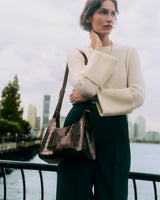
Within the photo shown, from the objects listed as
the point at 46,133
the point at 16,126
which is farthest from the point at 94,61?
the point at 16,126

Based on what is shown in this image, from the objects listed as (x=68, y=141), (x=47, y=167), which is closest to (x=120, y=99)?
(x=68, y=141)

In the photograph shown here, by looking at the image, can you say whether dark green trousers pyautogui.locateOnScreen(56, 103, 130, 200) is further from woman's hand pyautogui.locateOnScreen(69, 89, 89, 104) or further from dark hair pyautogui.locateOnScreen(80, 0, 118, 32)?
dark hair pyautogui.locateOnScreen(80, 0, 118, 32)

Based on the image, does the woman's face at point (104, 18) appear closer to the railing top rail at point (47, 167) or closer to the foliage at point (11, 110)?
the railing top rail at point (47, 167)

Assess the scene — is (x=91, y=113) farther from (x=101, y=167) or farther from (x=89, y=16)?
(x=89, y=16)

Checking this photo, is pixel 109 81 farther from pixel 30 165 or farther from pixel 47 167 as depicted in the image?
pixel 30 165

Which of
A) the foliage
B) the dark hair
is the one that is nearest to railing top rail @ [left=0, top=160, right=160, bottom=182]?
the dark hair

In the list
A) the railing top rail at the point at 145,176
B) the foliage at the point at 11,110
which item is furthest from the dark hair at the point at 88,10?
the foliage at the point at 11,110

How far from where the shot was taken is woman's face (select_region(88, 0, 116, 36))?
1.56 m

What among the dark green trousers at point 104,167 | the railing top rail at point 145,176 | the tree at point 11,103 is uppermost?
the tree at point 11,103

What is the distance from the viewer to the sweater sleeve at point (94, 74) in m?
1.39

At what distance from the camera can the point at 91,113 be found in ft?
4.83

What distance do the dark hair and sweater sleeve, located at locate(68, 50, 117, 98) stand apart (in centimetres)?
30

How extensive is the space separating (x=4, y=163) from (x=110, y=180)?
47.2 inches

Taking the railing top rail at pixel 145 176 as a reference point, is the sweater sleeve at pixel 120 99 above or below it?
above
